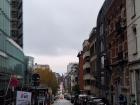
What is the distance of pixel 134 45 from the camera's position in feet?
151

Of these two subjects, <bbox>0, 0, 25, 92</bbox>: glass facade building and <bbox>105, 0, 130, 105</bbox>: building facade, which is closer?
<bbox>105, 0, 130, 105</bbox>: building facade

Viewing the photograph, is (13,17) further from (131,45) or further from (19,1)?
(131,45)

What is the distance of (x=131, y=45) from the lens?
47469 millimetres

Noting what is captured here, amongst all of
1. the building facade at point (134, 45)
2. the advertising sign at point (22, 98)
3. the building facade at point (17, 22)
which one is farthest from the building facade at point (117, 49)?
the building facade at point (17, 22)

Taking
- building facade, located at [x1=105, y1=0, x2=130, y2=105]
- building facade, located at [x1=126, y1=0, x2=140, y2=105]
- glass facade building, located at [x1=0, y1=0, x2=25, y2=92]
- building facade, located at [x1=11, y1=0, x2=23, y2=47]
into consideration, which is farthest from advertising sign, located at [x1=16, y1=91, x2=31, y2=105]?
building facade, located at [x1=11, y1=0, x2=23, y2=47]

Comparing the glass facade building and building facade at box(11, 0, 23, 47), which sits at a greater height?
building facade at box(11, 0, 23, 47)

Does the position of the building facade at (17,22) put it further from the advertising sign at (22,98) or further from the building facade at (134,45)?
the advertising sign at (22,98)

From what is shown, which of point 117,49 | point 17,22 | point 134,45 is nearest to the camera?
point 134,45

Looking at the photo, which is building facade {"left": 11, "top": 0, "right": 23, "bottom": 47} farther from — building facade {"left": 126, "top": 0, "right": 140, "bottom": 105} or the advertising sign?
the advertising sign

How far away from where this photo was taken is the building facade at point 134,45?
146 feet

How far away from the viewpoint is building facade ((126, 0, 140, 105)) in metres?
44.4

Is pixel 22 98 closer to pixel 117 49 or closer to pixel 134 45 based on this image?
pixel 134 45

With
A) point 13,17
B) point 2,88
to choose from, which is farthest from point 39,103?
point 13,17

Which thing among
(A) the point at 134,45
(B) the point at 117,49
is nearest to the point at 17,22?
(B) the point at 117,49
